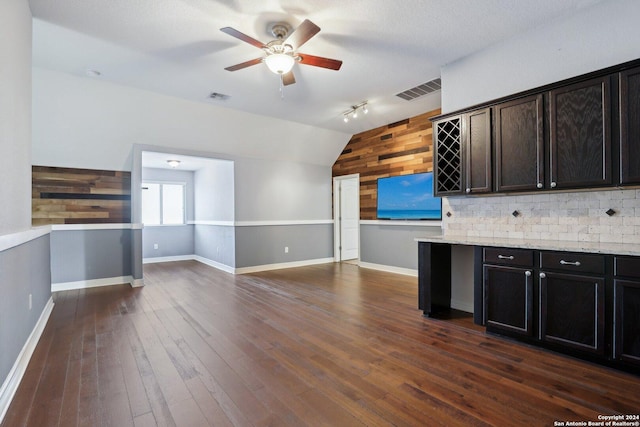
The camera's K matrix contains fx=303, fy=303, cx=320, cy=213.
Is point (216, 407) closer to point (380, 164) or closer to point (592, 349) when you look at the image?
point (592, 349)

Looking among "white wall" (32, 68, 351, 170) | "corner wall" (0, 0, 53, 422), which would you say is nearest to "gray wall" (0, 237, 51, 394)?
"corner wall" (0, 0, 53, 422)

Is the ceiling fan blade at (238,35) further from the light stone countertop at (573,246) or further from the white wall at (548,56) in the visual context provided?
the light stone countertop at (573,246)

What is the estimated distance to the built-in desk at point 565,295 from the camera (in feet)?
7.16

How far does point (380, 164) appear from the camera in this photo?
6230mm

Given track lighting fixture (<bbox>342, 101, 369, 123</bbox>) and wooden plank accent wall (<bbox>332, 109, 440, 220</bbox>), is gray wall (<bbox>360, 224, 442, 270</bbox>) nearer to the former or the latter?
wooden plank accent wall (<bbox>332, 109, 440, 220</bbox>)

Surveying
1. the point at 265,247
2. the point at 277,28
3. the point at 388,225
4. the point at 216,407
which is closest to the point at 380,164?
the point at 388,225

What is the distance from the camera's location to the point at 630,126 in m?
2.34

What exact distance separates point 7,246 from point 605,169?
172 inches

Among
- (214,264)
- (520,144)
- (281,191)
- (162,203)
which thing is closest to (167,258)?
(162,203)

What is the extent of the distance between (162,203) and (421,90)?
6755 mm

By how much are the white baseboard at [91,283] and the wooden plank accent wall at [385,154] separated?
469 cm

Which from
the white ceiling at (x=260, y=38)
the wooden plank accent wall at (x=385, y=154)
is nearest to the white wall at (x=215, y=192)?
the white ceiling at (x=260, y=38)

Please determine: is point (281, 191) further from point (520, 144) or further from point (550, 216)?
point (550, 216)

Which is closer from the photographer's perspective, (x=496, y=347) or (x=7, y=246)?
(x=7, y=246)
